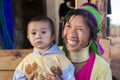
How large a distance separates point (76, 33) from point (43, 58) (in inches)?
9.0

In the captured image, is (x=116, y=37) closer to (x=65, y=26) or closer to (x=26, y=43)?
(x=26, y=43)

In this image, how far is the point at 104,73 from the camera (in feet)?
6.47

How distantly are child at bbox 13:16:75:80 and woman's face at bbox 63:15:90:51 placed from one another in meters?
0.09

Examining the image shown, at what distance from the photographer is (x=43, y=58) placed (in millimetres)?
1974

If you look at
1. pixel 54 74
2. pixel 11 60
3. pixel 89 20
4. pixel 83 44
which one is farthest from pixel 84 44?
pixel 11 60

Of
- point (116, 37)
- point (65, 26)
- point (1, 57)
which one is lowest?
point (116, 37)

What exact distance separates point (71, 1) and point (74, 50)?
3.60 metres

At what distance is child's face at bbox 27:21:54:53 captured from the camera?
6.48ft

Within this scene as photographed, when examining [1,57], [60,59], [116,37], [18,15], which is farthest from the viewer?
[116,37]

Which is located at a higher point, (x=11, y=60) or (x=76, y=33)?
(x=76, y=33)

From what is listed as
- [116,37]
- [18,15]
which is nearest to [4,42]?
[18,15]

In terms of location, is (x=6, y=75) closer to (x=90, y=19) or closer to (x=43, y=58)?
(x=43, y=58)

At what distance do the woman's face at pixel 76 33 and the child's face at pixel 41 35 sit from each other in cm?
10

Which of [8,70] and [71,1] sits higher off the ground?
[71,1]
